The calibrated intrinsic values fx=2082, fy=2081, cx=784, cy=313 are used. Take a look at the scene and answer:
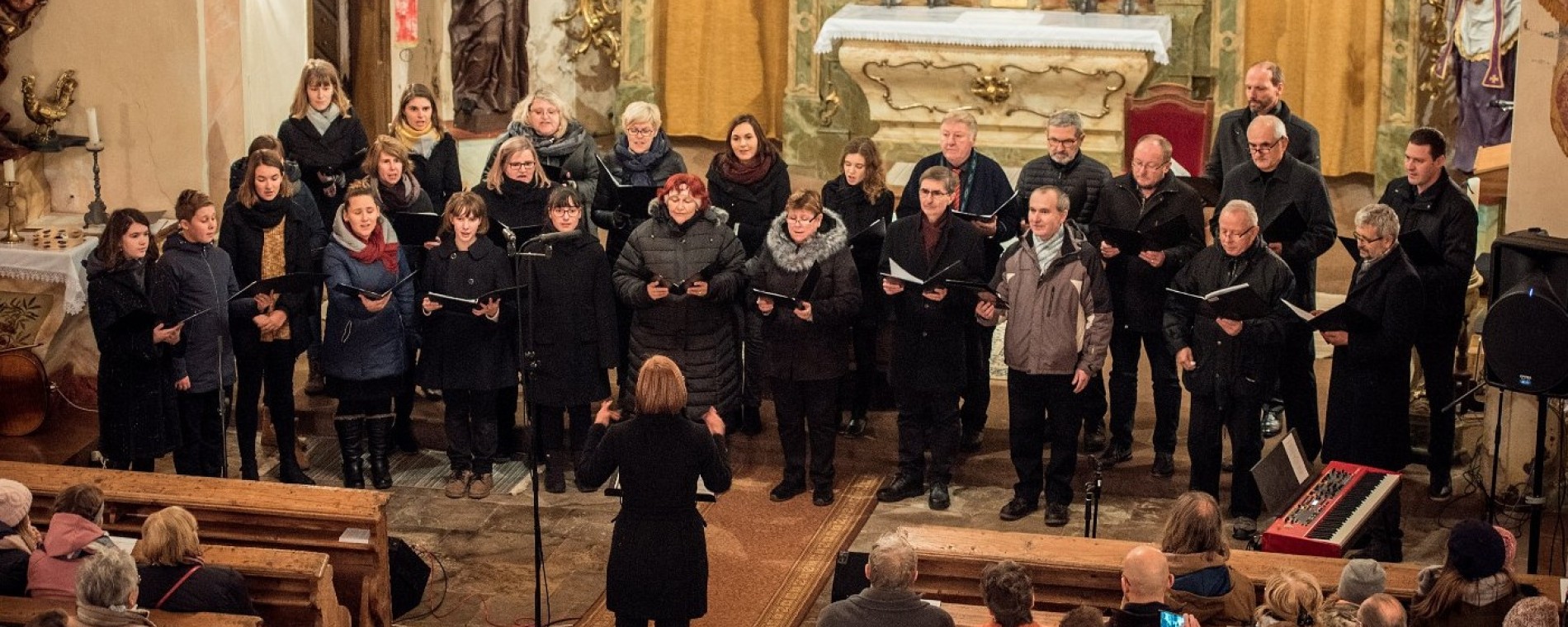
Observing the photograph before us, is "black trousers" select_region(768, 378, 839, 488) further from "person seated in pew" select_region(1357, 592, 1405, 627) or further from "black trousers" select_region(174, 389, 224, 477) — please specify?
"person seated in pew" select_region(1357, 592, 1405, 627)

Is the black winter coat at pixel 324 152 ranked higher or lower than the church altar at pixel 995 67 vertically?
lower

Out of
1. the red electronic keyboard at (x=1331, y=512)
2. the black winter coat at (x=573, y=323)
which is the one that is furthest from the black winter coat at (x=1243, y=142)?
the black winter coat at (x=573, y=323)

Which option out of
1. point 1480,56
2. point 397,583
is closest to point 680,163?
point 397,583

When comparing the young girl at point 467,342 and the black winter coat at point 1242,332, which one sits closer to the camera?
the black winter coat at point 1242,332

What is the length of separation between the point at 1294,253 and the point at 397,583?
3.98 meters

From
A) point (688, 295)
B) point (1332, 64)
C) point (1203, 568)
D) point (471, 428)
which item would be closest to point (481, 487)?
point (471, 428)

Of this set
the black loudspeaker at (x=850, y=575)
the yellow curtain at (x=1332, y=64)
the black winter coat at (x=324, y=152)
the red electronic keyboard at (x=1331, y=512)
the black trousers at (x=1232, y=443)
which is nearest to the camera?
the black loudspeaker at (x=850, y=575)

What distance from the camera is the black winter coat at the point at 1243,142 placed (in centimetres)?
953

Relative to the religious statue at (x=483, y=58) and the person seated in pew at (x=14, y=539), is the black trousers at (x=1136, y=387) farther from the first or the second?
the religious statue at (x=483, y=58)

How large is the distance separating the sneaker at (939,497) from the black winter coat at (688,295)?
3.29 feet

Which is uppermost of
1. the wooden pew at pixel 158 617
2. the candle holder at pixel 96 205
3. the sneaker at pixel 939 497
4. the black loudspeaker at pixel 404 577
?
the candle holder at pixel 96 205

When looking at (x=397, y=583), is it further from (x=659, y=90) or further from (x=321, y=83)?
(x=659, y=90)

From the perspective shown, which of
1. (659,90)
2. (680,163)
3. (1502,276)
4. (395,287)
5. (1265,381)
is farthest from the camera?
(659,90)

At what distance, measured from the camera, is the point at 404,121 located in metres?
9.87
